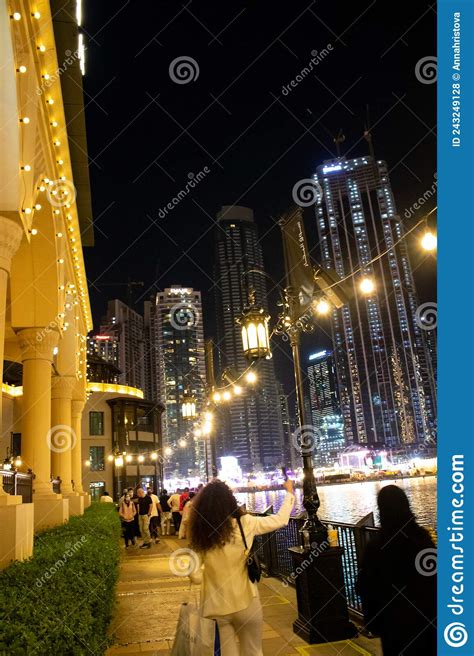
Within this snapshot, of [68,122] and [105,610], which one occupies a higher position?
[68,122]

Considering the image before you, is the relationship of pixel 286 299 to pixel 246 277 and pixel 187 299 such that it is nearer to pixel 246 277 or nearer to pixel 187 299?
pixel 246 277

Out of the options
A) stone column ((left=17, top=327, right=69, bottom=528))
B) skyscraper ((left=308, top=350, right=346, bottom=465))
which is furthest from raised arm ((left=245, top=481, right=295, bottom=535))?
skyscraper ((left=308, top=350, right=346, bottom=465))

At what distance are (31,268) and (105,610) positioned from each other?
31.9 ft

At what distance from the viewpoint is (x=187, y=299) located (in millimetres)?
54188

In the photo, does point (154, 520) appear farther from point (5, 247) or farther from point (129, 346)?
point (129, 346)

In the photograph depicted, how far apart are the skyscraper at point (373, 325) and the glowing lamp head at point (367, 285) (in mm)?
95741

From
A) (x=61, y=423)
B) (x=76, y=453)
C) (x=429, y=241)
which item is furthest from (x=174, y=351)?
(x=429, y=241)

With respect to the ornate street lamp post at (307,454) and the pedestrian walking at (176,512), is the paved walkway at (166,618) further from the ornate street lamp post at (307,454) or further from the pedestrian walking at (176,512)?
the pedestrian walking at (176,512)

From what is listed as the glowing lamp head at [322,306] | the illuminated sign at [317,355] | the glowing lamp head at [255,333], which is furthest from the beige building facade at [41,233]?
the illuminated sign at [317,355]

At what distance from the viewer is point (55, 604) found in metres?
3.96

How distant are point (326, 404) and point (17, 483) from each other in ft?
525

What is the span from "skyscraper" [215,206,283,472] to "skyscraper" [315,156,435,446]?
23737 millimetres

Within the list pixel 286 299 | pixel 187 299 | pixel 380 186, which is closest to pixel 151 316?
pixel 187 299
